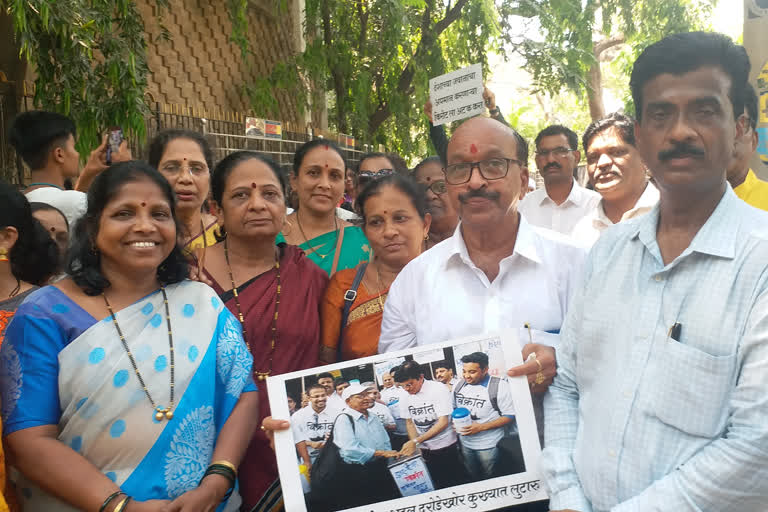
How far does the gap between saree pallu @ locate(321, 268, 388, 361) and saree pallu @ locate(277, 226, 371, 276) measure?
678mm

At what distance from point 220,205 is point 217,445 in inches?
47.7

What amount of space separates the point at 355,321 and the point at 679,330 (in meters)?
1.53

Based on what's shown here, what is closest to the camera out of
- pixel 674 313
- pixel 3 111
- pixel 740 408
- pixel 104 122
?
pixel 740 408

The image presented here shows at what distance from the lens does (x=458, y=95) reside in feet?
13.5

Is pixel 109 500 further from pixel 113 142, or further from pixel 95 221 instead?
pixel 113 142

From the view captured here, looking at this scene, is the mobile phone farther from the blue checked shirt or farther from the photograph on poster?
the blue checked shirt

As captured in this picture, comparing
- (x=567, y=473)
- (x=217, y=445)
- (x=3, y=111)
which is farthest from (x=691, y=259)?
(x=3, y=111)

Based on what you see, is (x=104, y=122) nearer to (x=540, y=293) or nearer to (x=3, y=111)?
(x=3, y=111)

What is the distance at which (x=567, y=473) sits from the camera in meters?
1.86

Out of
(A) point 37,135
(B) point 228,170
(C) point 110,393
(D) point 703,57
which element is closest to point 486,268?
(D) point 703,57

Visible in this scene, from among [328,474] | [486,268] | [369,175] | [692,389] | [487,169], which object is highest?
[369,175]

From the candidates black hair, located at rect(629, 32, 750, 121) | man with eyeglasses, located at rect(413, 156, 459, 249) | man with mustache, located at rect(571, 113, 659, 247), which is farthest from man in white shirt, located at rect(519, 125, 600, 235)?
black hair, located at rect(629, 32, 750, 121)

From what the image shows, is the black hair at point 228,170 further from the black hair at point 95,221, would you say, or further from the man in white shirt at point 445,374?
the man in white shirt at point 445,374

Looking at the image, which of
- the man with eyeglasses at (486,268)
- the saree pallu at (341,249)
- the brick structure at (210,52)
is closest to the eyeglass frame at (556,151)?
the saree pallu at (341,249)
